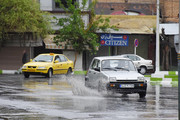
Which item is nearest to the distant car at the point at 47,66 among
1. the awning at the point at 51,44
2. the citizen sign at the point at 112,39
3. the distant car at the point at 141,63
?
the distant car at the point at 141,63

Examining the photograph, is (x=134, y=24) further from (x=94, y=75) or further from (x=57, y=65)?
(x=94, y=75)

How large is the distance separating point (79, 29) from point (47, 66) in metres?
11.4

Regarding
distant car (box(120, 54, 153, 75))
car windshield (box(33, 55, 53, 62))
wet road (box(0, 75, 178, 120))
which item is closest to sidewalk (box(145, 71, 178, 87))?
car windshield (box(33, 55, 53, 62))

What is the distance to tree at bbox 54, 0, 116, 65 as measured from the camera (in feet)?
131

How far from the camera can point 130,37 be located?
4384 centimetres

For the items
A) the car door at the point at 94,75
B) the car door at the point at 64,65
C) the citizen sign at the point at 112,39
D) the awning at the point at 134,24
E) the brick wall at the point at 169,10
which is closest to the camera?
the car door at the point at 94,75

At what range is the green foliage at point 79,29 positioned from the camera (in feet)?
131

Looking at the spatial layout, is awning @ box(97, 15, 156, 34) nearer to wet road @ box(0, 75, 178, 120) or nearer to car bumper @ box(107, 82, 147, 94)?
car bumper @ box(107, 82, 147, 94)

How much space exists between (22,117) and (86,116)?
1412 mm

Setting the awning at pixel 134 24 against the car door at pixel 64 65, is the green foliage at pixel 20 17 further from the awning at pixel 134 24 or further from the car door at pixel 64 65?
the car door at pixel 64 65

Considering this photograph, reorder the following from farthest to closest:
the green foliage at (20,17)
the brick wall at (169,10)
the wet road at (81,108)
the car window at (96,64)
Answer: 1. the brick wall at (169,10)
2. the green foliage at (20,17)
3. the car window at (96,64)
4. the wet road at (81,108)

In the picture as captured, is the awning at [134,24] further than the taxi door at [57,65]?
Yes

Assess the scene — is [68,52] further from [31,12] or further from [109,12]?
[109,12]

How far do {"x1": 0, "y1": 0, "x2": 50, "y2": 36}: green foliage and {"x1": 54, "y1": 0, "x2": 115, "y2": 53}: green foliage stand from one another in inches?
69.2
